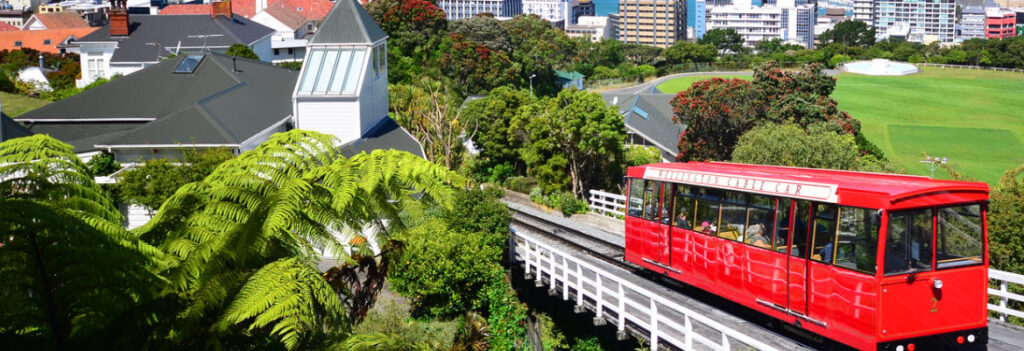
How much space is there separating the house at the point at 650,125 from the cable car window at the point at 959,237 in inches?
1570

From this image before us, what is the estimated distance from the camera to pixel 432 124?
5066 cm

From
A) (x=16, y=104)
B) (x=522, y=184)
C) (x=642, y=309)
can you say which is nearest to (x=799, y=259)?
(x=642, y=309)

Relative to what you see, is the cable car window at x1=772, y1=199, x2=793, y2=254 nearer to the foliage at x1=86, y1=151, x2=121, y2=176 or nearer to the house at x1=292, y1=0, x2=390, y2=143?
the house at x1=292, y1=0, x2=390, y2=143

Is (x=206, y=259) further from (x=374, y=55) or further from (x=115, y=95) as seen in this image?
(x=115, y=95)

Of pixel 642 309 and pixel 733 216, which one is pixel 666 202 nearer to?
pixel 733 216

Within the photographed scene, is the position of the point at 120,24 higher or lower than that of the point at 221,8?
lower

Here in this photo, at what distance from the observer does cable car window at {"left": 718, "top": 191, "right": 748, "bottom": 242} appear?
15.7m

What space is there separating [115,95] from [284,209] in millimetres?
37105

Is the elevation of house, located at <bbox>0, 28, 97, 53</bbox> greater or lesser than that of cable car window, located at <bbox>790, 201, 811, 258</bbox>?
greater

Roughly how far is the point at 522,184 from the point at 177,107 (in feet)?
58.6

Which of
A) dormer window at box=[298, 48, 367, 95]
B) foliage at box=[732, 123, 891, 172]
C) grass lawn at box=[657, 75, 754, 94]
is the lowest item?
foliage at box=[732, 123, 891, 172]

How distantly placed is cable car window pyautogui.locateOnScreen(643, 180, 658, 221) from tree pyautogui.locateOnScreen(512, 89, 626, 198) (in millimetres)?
20491

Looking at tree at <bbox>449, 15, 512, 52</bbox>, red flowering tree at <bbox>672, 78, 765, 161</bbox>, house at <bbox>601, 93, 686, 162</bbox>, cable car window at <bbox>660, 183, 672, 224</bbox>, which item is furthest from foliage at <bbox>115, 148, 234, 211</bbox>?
tree at <bbox>449, 15, 512, 52</bbox>

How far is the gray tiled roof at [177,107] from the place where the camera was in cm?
3331
